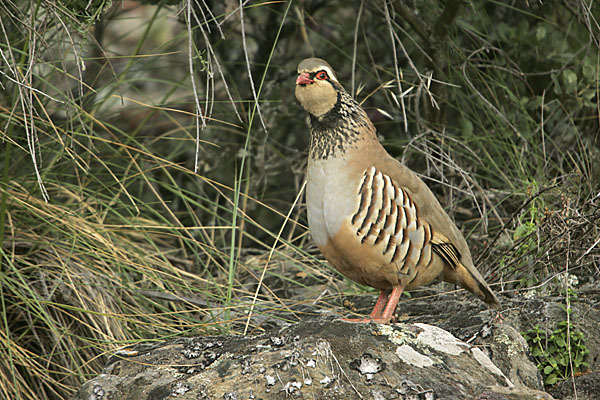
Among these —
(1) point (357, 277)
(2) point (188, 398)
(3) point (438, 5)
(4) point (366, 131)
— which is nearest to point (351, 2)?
(3) point (438, 5)

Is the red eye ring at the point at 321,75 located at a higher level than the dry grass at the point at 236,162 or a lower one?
higher

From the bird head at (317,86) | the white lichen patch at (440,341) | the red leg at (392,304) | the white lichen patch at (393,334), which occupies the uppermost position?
the bird head at (317,86)

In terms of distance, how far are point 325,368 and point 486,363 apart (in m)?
0.56

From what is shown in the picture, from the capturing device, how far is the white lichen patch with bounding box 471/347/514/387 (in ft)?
8.29

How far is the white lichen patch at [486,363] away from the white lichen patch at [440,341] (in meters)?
0.03

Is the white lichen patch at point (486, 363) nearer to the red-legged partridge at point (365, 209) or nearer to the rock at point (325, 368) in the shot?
the rock at point (325, 368)

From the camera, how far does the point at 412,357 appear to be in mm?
2488

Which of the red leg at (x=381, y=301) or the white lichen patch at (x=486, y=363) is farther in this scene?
Answer: the red leg at (x=381, y=301)

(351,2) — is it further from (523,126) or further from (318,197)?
(318,197)

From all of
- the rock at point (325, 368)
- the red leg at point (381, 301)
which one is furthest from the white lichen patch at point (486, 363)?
the red leg at point (381, 301)

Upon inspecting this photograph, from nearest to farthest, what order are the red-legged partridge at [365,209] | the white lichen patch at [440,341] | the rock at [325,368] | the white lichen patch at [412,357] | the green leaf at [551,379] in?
the rock at [325,368] < the white lichen patch at [412,357] < the white lichen patch at [440,341] < the green leaf at [551,379] < the red-legged partridge at [365,209]

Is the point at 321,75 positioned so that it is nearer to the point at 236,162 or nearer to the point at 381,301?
the point at 381,301

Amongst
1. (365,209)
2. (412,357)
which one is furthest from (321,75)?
(412,357)

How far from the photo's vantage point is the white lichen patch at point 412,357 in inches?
97.1
